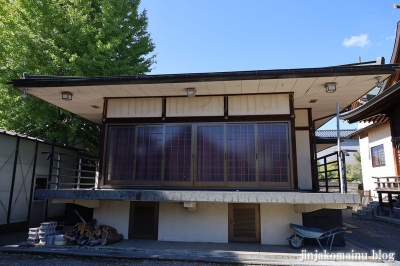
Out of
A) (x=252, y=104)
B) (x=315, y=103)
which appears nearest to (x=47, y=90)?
(x=252, y=104)

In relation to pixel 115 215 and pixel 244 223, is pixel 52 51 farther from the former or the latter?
pixel 244 223

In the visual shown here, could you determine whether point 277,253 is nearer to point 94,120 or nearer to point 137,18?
point 94,120

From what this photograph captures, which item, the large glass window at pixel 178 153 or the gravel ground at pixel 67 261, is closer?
the gravel ground at pixel 67 261

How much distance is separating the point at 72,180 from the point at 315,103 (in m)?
9.46

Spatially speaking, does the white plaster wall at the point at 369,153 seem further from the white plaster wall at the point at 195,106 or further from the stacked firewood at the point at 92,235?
the stacked firewood at the point at 92,235

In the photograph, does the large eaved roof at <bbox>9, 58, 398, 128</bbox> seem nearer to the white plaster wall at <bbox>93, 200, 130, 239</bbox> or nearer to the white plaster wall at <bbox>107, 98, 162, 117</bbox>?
the white plaster wall at <bbox>107, 98, 162, 117</bbox>

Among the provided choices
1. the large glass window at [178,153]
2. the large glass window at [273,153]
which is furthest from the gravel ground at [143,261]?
the large glass window at [273,153]

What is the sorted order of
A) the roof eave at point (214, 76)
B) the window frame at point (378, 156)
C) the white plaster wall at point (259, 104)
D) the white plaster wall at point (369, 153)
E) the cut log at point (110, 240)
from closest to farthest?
the roof eave at point (214, 76) < the cut log at point (110, 240) < the white plaster wall at point (259, 104) < the white plaster wall at point (369, 153) < the window frame at point (378, 156)

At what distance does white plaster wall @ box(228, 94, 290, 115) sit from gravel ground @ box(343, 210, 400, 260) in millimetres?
3752

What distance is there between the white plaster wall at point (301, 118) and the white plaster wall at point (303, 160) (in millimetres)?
223

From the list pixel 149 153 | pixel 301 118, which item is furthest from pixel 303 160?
pixel 149 153

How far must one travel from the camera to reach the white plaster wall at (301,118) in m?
7.99

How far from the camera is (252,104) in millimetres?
6723

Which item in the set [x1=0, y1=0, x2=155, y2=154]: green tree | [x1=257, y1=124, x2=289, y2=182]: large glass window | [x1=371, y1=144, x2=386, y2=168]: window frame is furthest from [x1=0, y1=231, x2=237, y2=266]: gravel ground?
[x1=371, y1=144, x2=386, y2=168]: window frame
